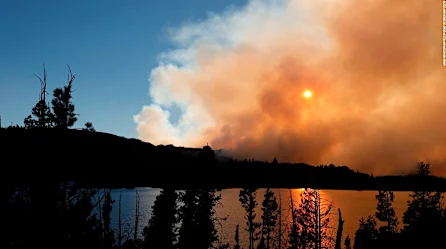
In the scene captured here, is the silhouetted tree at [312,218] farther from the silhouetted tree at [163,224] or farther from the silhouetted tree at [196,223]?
the silhouetted tree at [163,224]

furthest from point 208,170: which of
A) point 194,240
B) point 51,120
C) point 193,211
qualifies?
point 51,120

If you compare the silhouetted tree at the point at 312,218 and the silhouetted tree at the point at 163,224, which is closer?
the silhouetted tree at the point at 163,224

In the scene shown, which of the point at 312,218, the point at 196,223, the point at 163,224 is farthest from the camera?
the point at 312,218

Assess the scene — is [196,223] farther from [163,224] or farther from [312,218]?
[312,218]

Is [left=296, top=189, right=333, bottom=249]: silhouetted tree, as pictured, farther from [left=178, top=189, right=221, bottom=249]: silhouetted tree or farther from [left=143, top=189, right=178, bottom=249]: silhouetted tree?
[left=143, top=189, right=178, bottom=249]: silhouetted tree

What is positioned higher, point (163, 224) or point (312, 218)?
point (163, 224)

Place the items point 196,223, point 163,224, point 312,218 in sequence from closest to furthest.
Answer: point 196,223 < point 163,224 < point 312,218

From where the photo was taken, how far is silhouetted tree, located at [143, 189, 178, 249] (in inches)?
1641

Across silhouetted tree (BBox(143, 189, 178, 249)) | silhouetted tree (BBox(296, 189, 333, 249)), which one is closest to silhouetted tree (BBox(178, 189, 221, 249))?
silhouetted tree (BBox(143, 189, 178, 249))

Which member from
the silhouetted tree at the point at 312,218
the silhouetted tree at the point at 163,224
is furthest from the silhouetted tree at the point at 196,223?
the silhouetted tree at the point at 312,218

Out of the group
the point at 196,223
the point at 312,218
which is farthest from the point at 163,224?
the point at 312,218

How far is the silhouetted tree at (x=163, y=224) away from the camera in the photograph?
137 feet

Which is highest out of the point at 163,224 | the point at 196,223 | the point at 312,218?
the point at 196,223

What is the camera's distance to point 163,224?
44.8 metres
